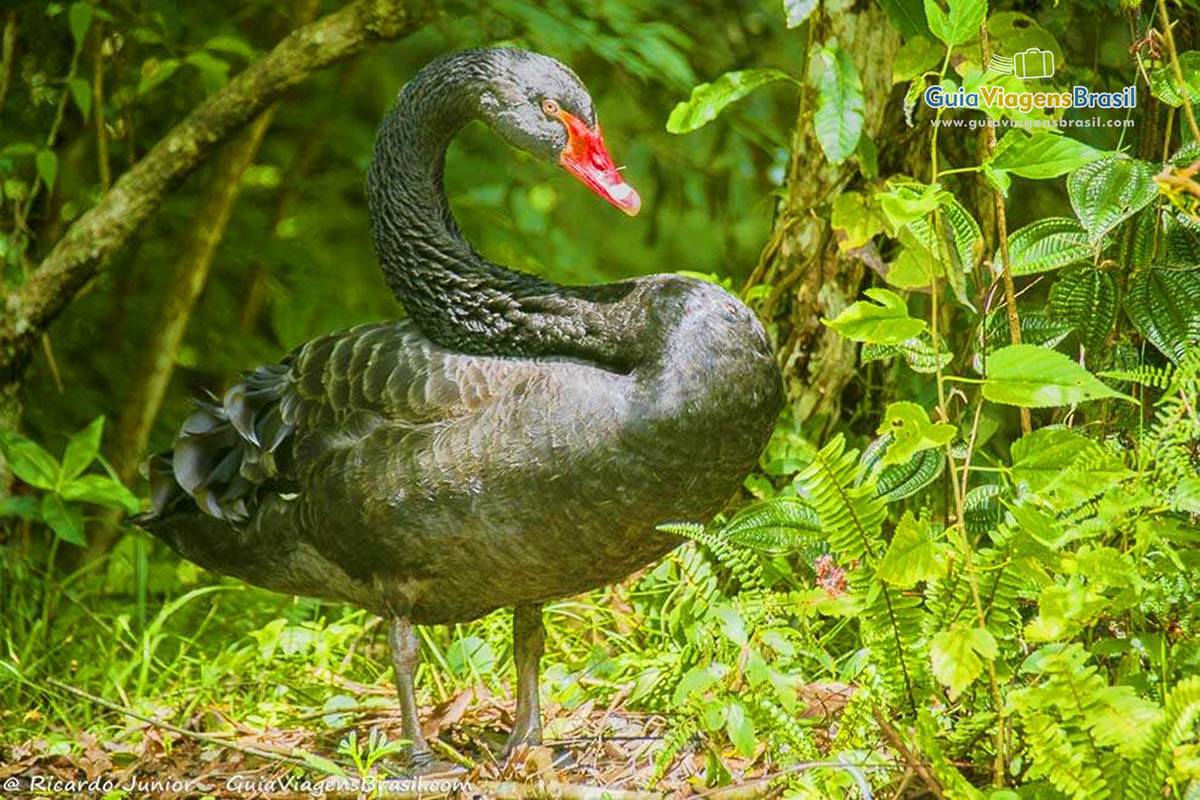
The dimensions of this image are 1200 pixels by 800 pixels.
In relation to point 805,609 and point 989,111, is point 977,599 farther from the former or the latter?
point 989,111

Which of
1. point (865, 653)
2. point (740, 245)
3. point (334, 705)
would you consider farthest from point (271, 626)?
point (740, 245)

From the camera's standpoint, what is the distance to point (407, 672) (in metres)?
3.81

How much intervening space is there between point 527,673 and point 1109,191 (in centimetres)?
183

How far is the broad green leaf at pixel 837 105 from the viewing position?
361 centimetres

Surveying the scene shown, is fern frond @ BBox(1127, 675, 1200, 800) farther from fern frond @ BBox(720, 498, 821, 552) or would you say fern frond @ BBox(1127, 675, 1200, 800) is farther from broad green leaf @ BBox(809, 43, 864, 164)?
broad green leaf @ BBox(809, 43, 864, 164)

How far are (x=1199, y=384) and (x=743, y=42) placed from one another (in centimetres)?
341

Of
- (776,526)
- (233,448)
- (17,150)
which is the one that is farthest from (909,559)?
(17,150)

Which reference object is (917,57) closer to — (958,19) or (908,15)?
(908,15)

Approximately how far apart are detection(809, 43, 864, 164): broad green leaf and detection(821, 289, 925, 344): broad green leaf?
30.0 inches

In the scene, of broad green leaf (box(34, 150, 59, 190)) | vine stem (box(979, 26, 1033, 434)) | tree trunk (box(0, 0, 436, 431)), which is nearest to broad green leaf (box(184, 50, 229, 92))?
tree trunk (box(0, 0, 436, 431))

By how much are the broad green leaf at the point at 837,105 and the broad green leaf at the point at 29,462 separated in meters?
2.57

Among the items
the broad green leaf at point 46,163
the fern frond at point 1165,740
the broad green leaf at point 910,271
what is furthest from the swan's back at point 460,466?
the broad green leaf at point 46,163

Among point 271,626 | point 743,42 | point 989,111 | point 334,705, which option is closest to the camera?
point 989,111

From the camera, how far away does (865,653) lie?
10.3 ft
